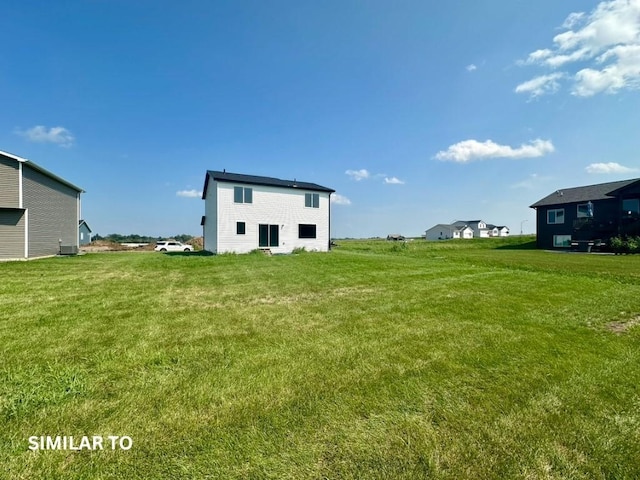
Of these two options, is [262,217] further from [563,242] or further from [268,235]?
[563,242]

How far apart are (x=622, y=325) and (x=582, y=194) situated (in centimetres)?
3317

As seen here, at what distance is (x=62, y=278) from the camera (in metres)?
9.43

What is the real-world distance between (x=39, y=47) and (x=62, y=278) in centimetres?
1102

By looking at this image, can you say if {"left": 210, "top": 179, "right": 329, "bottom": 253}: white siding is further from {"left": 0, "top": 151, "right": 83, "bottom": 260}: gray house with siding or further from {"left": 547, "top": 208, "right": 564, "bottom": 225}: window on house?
{"left": 547, "top": 208, "right": 564, "bottom": 225}: window on house

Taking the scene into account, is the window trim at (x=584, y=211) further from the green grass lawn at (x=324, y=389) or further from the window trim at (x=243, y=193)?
the window trim at (x=243, y=193)

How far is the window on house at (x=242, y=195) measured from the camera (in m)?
19.3

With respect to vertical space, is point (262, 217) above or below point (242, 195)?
below

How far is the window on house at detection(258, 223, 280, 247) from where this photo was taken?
20.4 m

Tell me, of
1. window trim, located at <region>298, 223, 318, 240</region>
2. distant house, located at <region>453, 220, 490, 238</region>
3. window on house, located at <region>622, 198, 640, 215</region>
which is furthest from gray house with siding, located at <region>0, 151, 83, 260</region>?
distant house, located at <region>453, 220, 490, 238</region>

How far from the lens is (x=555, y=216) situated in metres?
29.9

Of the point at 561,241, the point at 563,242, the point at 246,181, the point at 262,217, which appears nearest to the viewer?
the point at 246,181

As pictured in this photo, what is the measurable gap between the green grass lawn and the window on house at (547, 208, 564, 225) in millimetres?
29792

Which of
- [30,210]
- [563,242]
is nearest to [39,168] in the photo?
[30,210]

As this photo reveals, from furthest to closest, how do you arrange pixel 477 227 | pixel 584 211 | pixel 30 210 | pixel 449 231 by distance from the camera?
pixel 477 227, pixel 449 231, pixel 584 211, pixel 30 210
